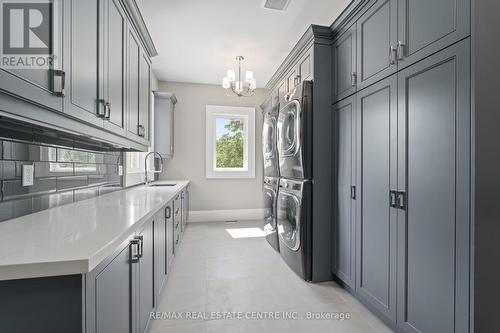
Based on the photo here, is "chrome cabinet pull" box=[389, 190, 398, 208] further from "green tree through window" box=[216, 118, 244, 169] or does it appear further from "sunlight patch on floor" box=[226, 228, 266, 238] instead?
"green tree through window" box=[216, 118, 244, 169]

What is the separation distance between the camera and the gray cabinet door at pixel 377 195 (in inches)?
65.2

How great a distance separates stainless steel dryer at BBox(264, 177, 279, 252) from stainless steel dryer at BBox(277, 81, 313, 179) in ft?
1.72

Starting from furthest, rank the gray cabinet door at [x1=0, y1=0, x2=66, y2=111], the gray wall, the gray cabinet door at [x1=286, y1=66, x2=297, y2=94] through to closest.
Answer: the gray wall, the gray cabinet door at [x1=286, y1=66, x2=297, y2=94], the gray cabinet door at [x1=0, y1=0, x2=66, y2=111]

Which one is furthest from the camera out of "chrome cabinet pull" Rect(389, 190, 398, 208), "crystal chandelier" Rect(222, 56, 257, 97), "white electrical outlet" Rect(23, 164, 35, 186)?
"crystal chandelier" Rect(222, 56, 257, 97)

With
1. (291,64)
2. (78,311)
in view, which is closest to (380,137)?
(291,64)

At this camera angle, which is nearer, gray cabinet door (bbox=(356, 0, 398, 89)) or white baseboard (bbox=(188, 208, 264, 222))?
gray cabinet door (bbox=(356, 0, 398, 89))

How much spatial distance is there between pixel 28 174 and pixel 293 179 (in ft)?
7.00

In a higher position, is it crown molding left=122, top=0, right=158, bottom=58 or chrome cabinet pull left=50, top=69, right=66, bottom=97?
crown molding left=122, top=0, right=158, bottom=58

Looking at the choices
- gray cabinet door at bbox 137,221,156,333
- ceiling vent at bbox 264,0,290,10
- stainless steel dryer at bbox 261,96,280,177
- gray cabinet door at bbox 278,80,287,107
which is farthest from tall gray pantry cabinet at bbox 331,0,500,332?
gray cabinet door at bbox 137,221,156,333

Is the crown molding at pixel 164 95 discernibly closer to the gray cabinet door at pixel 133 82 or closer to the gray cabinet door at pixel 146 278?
the gray cabinet door at pixel 133 82

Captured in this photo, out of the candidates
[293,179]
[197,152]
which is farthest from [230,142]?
[293,179]

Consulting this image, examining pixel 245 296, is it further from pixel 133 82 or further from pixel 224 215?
pixel 224 215

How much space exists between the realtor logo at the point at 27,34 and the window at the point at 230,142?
154 inches

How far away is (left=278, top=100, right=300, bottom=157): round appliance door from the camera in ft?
8.12
